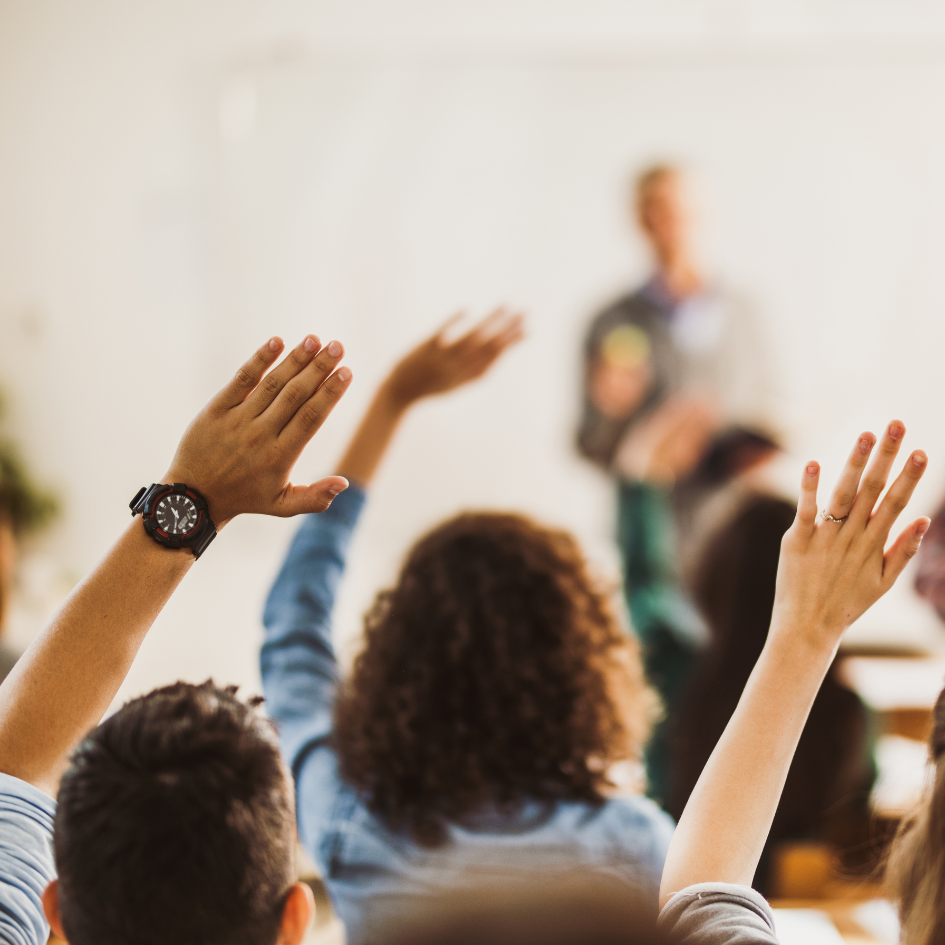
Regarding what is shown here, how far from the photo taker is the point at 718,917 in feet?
A: 2.11

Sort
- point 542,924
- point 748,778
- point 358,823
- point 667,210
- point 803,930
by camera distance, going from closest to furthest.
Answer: point 542,924, point 748,778, point 358,823, point 803,930, point 667,210

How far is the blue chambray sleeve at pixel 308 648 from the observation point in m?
1.09

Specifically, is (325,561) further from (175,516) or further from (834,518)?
(834,518)

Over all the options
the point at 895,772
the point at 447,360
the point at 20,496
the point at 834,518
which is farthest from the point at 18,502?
the point at 834,518

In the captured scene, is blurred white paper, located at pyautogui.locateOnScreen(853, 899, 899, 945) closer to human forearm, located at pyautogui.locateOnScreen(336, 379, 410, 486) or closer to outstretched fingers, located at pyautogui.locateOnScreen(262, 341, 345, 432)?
human forearm, located at pyautogui.locateOnScreen(336, 379, 410, 486)

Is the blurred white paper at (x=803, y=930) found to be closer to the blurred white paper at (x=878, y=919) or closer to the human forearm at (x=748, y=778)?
the blurred white paper at (x=878, y=919)

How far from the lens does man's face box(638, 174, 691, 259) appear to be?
296 centimetres

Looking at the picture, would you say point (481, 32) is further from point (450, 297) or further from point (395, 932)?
point (395, 932)

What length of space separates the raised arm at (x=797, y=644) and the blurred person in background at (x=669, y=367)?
7.26 feet

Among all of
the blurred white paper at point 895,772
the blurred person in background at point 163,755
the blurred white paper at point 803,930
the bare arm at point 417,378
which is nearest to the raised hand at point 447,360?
the bare arm at point 417,378

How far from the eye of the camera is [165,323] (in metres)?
3.03

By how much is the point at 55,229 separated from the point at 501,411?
1.64m

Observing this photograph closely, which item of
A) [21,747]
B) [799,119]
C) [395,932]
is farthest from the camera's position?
[799,119]

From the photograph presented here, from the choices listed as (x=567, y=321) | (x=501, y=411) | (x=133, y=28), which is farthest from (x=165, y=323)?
(x=567, y=321)
